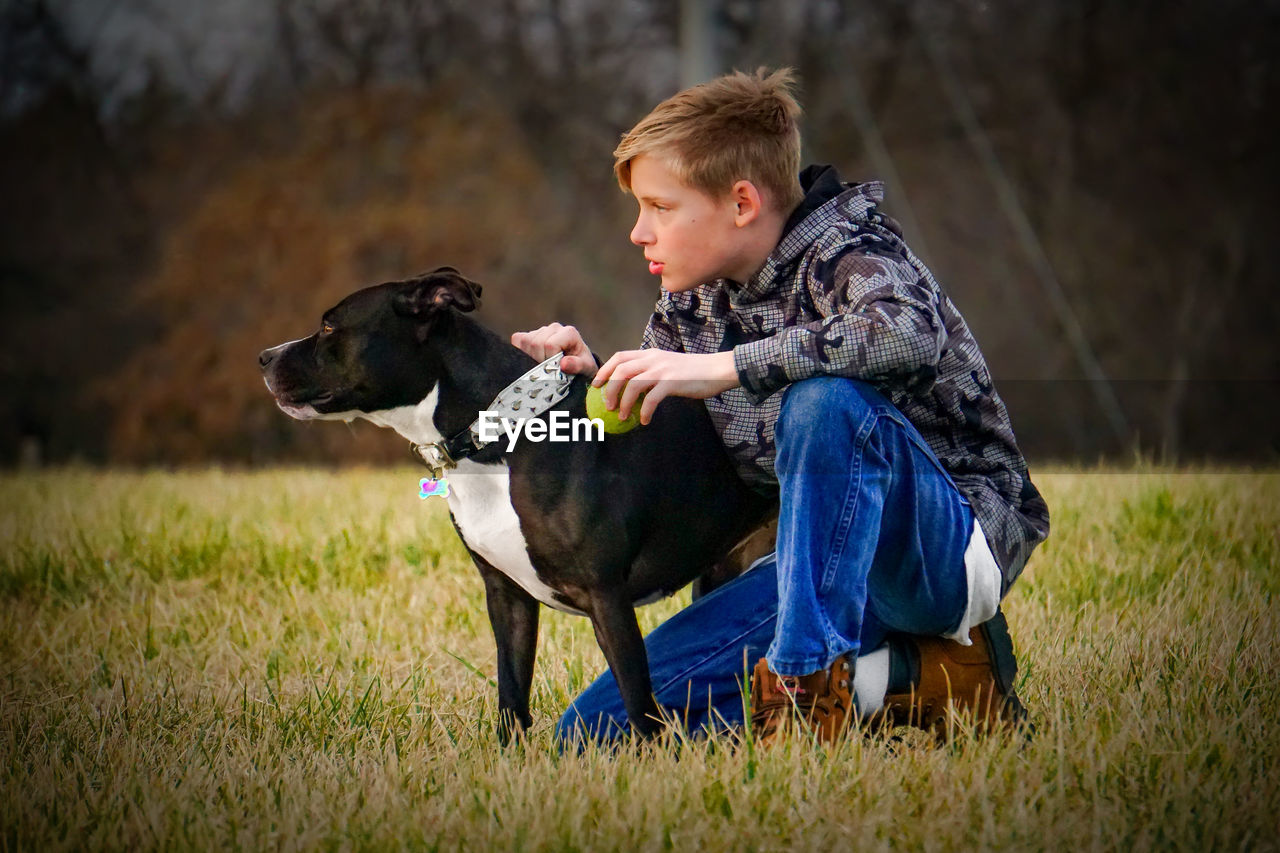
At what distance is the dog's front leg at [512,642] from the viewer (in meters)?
2.62

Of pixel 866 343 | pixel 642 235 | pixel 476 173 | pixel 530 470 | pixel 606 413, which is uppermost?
pixel 476 173

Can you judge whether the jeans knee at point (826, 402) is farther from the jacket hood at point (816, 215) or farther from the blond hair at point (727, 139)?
the blond hair at point (727, 139)

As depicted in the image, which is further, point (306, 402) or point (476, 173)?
point (476, 173)

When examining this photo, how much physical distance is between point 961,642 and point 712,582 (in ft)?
2.14

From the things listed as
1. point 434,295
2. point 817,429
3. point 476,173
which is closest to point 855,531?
point 817,429

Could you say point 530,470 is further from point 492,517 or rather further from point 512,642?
point 512,642

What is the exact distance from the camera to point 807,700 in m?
2.26

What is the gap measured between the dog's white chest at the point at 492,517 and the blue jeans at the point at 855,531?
14.3 inches

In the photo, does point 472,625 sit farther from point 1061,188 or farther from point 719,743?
point 1061,188

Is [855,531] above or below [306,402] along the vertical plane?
below

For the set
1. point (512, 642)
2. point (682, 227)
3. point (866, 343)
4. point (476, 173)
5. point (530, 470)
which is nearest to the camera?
point (866, 343)

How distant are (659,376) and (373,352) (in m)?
0.61

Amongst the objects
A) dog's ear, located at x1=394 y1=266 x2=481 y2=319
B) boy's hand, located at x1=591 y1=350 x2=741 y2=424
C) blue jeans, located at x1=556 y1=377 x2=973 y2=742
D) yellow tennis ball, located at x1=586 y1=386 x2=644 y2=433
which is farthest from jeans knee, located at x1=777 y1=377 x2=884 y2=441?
dog's ear, located at x1=394 y1=266 x2=481 y2=319

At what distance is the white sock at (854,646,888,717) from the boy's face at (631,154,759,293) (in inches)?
33.5
